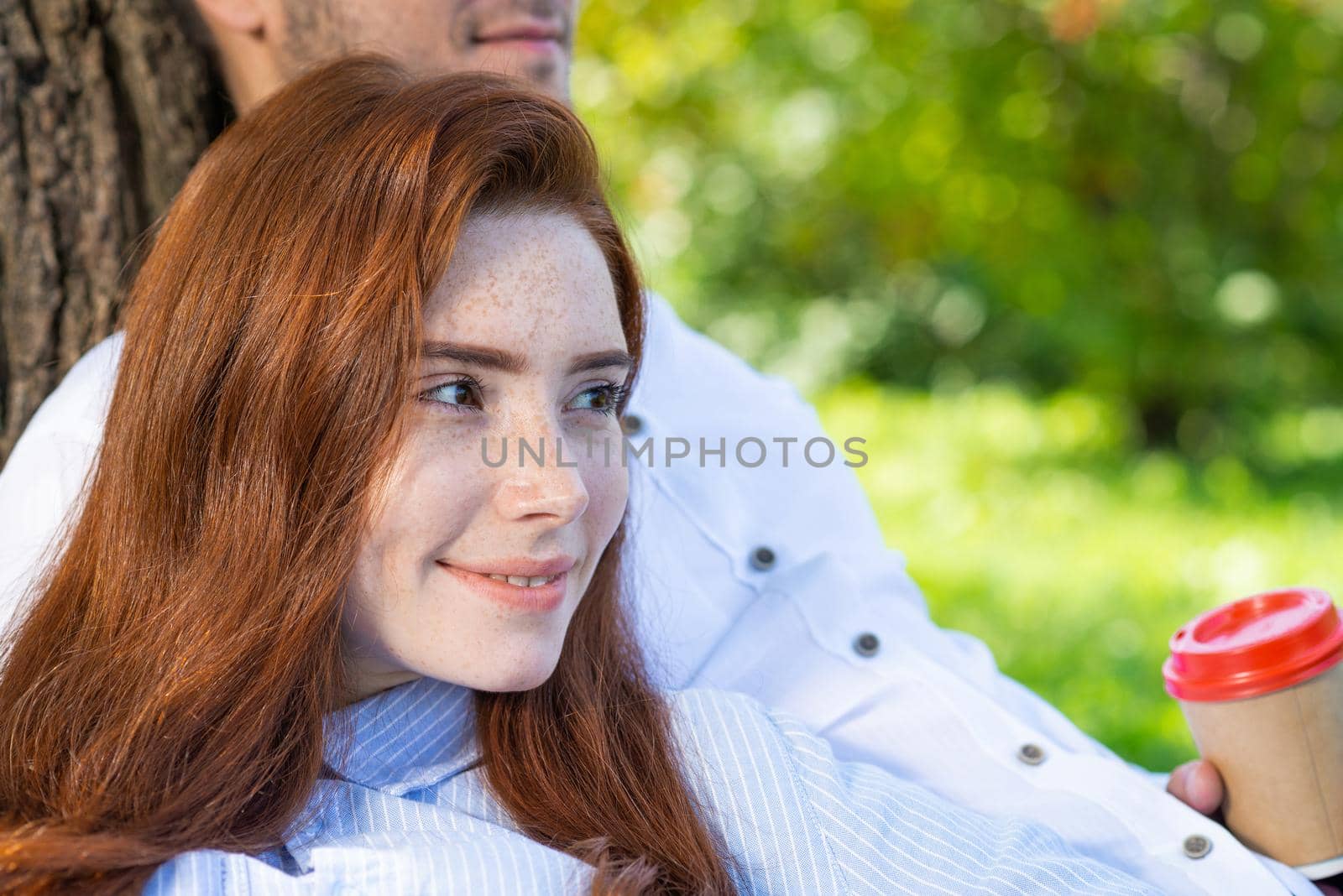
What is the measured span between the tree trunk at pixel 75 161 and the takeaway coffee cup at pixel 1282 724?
1.87 meters

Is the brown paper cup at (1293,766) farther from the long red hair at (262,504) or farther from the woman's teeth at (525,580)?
the woman's teeth at (525,580)

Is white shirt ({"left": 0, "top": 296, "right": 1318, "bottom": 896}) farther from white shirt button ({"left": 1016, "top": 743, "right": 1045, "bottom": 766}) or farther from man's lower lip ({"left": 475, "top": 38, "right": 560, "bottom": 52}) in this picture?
man's lower lip ({"left": 475, "top": 38, "right": 560, "bottom": 52})

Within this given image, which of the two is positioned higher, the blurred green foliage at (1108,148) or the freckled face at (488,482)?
the blurred green foliage at (1108,148)

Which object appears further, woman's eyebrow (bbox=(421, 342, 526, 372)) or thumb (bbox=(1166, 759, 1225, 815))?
thumb (bbox=(1166, 759, 1225, 815))

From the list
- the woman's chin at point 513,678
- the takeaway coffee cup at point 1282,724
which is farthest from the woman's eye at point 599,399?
the takeaway coffee cup at point 1282,724

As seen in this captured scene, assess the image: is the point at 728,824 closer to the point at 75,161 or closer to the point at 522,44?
the point at 522,44

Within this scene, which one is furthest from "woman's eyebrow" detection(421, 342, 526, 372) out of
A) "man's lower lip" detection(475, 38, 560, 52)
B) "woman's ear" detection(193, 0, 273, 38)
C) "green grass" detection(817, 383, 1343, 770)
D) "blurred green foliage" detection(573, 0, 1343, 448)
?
"blurred green foliage" detection(573, 0, 1343, 448)

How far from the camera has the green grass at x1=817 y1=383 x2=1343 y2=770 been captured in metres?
4.27

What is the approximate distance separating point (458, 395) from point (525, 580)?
0.79 ft

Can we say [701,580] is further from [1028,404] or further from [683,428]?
[1028,404]

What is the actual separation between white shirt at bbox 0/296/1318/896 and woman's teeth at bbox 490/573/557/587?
490 millimetres

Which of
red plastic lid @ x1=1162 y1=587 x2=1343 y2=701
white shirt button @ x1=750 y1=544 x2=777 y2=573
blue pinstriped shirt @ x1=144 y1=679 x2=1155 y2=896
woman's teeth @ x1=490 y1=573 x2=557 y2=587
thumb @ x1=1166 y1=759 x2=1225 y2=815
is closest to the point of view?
blue pinstriped shirt @ x1=144 y1=679 x2=1155 y2=896

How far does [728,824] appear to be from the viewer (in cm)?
176

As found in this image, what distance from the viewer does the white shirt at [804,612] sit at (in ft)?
6.49
